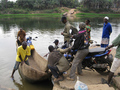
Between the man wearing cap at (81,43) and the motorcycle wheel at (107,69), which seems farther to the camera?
the motorcycle wheel at (107,69)

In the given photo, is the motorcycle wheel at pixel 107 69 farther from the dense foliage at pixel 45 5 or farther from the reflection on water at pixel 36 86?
the dense foliage at pixel 45 5

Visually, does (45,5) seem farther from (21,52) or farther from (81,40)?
(81,40)

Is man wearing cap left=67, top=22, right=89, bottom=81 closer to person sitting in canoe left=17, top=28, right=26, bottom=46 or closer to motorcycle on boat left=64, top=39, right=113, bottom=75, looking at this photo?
motorcycle on boat left=64, top=39, right=113, bottom=75

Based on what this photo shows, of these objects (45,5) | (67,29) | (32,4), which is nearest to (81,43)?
(67,29)

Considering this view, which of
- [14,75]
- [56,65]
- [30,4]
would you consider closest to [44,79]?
[56,65]

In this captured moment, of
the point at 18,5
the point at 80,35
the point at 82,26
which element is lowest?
the point at 80,35

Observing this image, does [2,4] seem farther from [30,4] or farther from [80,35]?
[80,35]

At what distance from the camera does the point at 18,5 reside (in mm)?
60000

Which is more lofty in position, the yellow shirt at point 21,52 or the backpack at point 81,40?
the backpack at point 81,40

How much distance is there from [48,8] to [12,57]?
185 feet

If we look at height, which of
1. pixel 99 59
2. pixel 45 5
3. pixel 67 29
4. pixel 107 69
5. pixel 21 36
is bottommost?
pixel 107 69

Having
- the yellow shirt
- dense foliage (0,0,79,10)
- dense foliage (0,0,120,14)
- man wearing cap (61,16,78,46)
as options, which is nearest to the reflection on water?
the yellow shirt

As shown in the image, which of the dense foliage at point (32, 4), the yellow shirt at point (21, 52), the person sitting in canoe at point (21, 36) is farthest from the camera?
the dense foliage at point (32, 4)

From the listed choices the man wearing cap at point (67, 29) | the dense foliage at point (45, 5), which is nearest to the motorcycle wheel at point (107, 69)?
the man wearing cap at point (67, 29)
